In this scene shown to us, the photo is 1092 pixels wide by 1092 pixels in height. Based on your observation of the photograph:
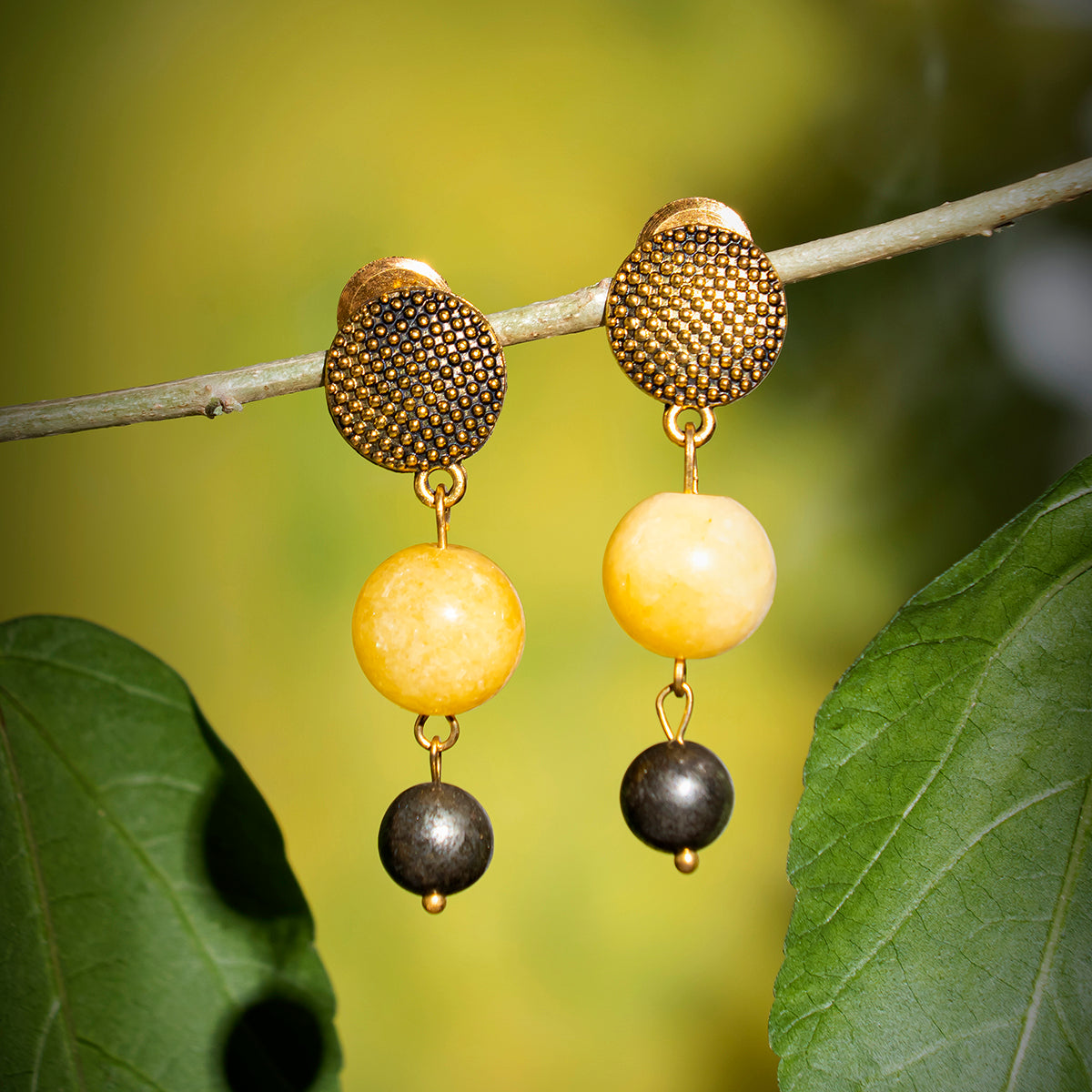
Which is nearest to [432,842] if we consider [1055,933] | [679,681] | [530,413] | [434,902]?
[434,902]

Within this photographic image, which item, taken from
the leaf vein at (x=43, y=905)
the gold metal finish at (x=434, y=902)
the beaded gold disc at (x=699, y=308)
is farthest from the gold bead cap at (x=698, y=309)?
the leaf vein at (x=43, y=905)

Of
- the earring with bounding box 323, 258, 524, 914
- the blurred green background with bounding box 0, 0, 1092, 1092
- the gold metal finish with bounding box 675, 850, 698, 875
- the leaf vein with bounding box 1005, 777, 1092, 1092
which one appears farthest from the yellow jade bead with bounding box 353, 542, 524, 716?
the blurred green background with bounding box 0, 0, 1092, 1092

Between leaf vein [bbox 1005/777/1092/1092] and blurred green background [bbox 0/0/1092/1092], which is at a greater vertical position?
blurred green background [bbox 0/0/1092/1092]

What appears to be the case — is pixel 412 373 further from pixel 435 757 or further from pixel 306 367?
pixel 435 757

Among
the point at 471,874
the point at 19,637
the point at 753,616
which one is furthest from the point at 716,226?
the point at 19,637

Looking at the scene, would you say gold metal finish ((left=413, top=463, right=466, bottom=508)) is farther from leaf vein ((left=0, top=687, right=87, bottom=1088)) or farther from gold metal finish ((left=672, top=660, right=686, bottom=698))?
leaf vein ((left=0, top=687, right=87, bottom=1088))

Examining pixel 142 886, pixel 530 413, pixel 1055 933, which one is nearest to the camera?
pixel 1055 933
